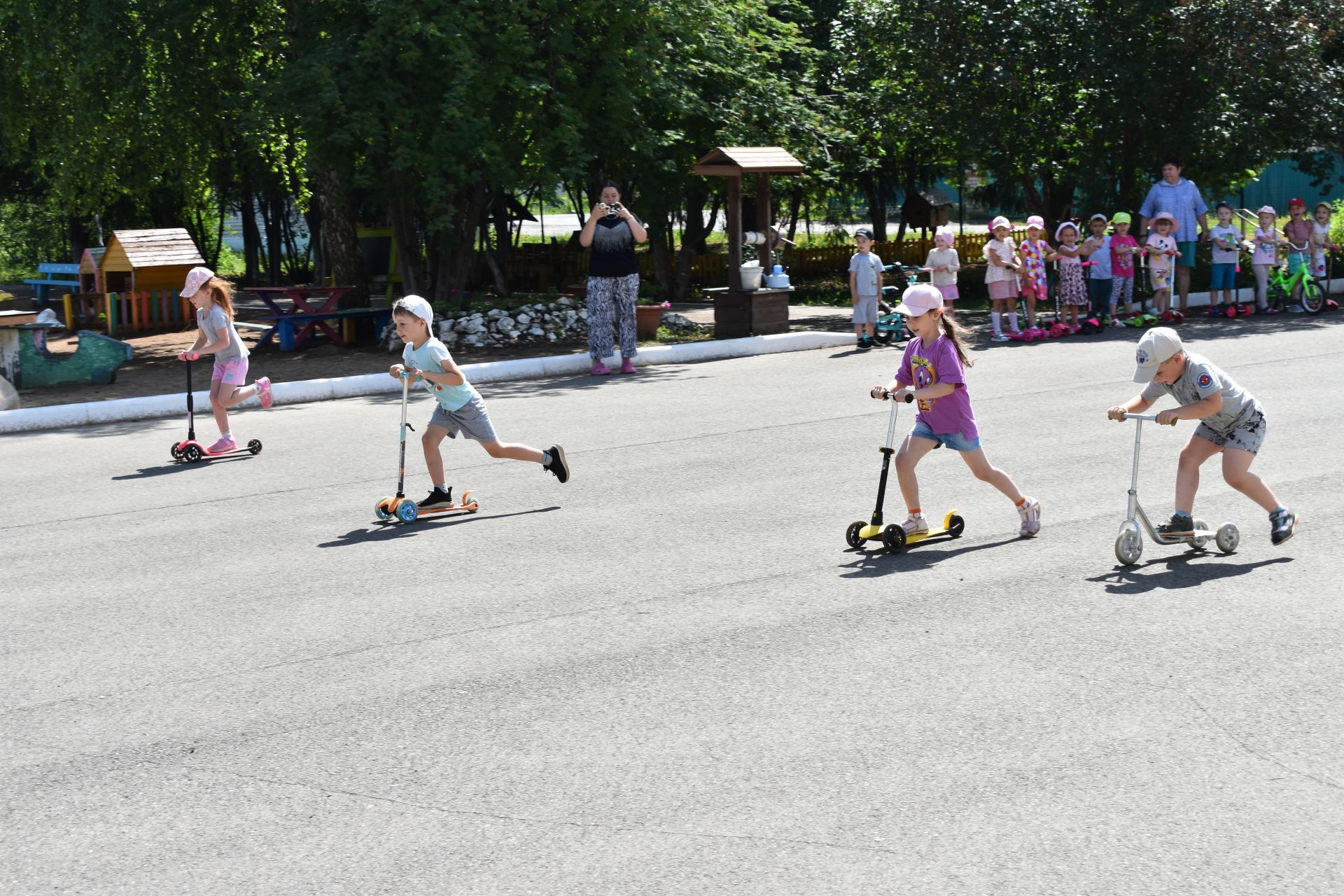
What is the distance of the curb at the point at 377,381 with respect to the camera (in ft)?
46.4

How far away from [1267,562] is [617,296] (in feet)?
32.8

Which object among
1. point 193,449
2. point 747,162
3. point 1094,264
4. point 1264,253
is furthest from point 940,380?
point 1264,253

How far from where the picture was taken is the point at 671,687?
5898 mm

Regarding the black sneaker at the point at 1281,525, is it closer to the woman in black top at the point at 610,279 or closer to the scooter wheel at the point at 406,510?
the scooter wheel at the point at 406,510

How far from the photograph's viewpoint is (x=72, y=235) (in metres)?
34.1

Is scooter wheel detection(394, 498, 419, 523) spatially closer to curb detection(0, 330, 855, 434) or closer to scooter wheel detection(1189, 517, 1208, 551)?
curb detection(0, 330, 855, 434)

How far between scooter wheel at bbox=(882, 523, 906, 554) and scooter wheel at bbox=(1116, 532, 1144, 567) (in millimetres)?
1131

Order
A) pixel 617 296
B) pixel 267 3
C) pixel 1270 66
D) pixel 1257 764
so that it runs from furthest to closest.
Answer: pixel 1270 66
pixel 267 3
pixel 617 296
pixel 1257 764

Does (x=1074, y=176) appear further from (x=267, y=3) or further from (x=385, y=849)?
(x=385, y=849)

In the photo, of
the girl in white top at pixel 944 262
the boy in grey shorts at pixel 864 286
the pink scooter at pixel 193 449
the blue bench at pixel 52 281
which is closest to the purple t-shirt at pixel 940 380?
the pink scooter at pixel 193 449

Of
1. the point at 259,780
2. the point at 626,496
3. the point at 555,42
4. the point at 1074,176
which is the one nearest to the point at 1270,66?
the point at 1074,176

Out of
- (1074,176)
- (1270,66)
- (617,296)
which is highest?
(1270,66)

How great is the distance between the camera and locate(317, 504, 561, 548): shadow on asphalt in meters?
8.72

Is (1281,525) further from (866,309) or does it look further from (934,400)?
(866,309)
